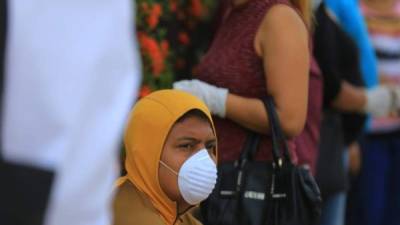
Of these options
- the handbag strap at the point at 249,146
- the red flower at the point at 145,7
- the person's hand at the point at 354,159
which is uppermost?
the red flower at the point at 145,7

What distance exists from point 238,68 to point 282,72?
0.57 ft

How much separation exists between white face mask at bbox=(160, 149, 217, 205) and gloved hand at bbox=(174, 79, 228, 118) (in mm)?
276

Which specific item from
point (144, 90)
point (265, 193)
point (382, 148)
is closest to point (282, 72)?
point (265, 193)

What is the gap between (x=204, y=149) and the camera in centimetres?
297

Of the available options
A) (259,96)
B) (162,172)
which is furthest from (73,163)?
(259,96)

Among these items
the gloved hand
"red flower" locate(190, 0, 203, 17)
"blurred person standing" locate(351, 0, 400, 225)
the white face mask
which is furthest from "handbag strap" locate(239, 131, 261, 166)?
"blurred person standing" locate(351, 0, 400, 225)

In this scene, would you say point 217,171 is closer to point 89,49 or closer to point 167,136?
point 167,136

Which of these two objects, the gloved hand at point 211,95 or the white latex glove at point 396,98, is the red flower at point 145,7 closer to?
the gloved hand at point 211,95

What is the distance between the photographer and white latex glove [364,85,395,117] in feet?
14.5

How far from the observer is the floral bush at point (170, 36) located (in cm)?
412

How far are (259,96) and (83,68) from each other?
2089mm

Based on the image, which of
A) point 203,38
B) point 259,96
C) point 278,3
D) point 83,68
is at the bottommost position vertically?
point 203,38

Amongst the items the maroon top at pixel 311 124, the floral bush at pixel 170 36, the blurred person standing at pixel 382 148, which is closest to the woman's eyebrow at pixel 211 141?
the maroon top at pixel 311 124

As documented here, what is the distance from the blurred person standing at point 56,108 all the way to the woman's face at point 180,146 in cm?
177
